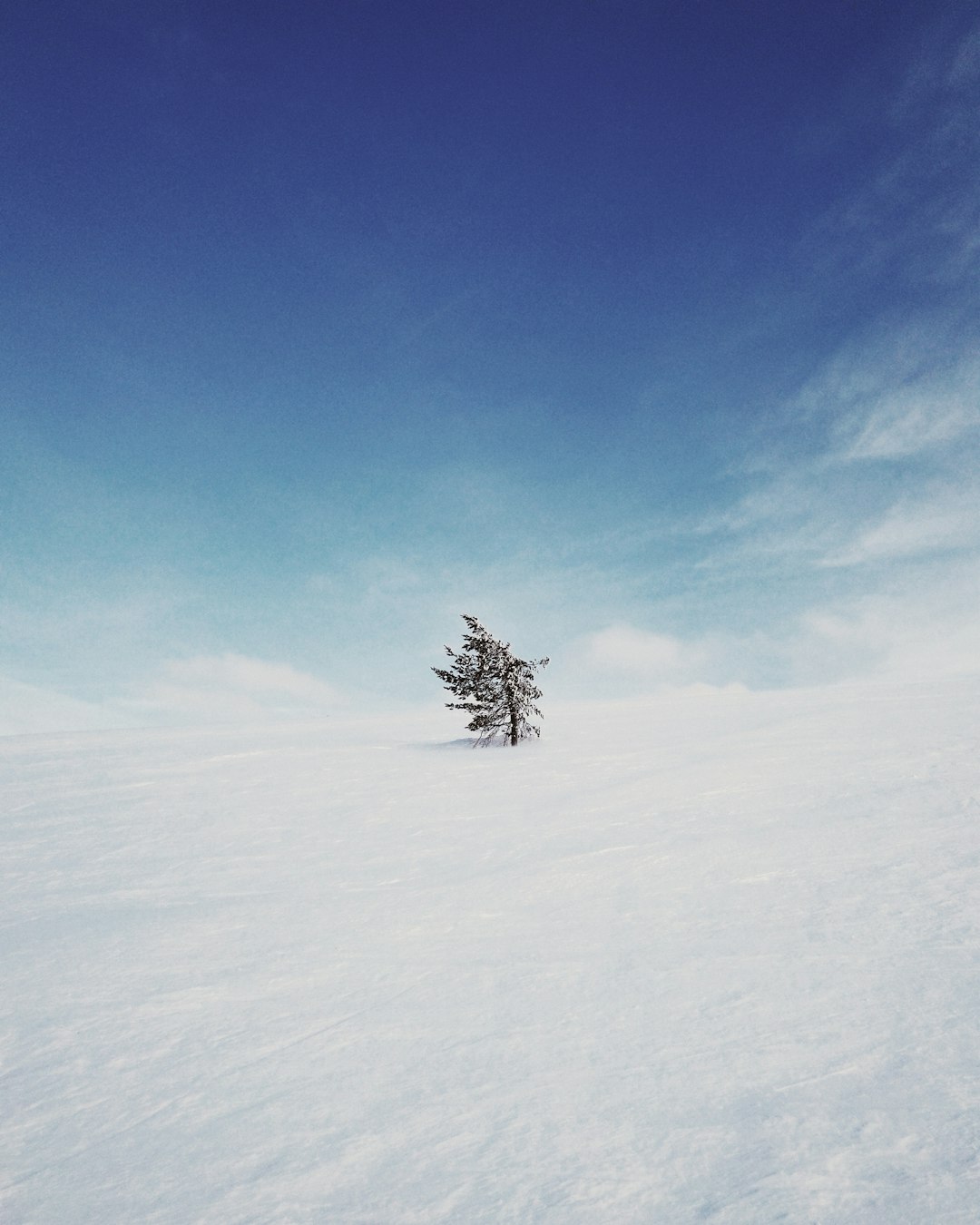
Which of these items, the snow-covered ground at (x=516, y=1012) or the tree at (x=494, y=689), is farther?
the tree at (x=494, y=689)

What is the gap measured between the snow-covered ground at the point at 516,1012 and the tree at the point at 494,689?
9500mm

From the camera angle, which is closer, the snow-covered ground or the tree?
the snow-covered ground

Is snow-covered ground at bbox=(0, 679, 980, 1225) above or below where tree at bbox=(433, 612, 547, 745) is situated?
below

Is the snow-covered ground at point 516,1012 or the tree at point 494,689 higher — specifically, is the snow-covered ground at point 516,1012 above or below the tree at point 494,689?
below

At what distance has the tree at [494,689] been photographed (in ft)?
75.1

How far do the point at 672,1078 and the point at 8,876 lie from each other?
38.4 feet

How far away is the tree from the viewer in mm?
22891

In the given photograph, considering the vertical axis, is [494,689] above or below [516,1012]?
above

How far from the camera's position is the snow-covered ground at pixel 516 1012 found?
3953 mm

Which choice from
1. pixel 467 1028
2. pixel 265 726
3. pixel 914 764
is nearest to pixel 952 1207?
pixel 467 1028

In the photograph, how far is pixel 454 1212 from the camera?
374 cm

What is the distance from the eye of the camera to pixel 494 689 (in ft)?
76.3

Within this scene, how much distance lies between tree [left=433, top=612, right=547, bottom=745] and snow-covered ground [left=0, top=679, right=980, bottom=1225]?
9.50m

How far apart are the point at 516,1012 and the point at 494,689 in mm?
17412
